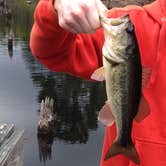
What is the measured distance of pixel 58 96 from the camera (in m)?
23.8

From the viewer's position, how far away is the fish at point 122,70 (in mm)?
2061

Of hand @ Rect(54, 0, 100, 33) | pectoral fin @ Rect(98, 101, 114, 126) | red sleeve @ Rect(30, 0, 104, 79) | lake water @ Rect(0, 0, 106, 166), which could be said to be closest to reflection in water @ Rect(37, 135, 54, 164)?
lake water @ Rect(0, 0, 106, 166)

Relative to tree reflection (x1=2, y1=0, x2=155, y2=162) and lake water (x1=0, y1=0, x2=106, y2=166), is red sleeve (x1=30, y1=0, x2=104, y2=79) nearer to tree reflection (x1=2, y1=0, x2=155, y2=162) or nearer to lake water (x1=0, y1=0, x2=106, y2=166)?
lake water (x1=0, y1=0, x2=106, y2=166)

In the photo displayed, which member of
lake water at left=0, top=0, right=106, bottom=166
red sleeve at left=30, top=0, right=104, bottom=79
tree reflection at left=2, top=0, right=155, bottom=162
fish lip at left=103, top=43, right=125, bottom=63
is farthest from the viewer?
tree reflection at left=2, top=0, right=155, bottom=162

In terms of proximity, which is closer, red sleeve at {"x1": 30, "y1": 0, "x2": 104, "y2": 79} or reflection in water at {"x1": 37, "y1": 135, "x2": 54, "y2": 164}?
red sleeve at {"x1": 30, "y1": 0, "x2": 104, "y2": 79}

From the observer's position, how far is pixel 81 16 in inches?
82.6

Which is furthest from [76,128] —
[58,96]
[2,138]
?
[2,138]

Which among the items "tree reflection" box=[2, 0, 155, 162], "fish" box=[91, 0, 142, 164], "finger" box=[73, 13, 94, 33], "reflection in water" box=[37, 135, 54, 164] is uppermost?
"finger" box=[73, 13, 94, 33]

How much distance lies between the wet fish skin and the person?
15.0 inches

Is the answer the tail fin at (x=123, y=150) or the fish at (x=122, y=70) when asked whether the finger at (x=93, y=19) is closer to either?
the fish at (x=122, y=70)

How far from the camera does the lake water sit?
1742 cm

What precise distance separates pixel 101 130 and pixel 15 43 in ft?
61.4

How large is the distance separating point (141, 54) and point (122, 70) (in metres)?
0.78

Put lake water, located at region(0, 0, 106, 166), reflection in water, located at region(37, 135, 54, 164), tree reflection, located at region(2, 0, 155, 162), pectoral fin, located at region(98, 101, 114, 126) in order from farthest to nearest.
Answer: tree reflection, located at region(2, 0, 155, 162) < lake water, located at region(0, 0, 106, 166) < reflection in water, located at region(37, 135, 54, 164) < pectoral fin, located at region(98, 101, 114, 126)
